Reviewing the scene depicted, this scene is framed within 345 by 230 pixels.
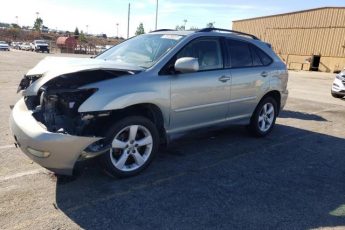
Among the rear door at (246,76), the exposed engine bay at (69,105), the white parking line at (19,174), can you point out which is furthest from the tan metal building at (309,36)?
the white parking line at (19,174)

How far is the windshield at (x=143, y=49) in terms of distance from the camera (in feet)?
16.4

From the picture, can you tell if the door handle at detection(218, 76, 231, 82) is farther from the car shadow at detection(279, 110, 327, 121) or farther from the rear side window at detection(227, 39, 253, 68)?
the car shadow at detection(279, 110, 327, 121)

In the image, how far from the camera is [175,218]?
11.8 feet

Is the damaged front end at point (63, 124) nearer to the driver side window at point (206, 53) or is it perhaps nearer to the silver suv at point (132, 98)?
the silver suv at point (132, 98)

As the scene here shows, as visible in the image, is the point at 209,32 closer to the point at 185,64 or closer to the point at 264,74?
the point at 185,64

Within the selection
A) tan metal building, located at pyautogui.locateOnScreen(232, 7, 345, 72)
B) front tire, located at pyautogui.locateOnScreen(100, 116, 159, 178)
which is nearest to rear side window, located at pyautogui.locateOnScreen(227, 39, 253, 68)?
front tire, located at pyautogui.locateOnScreen(100, 116, 159, 178)

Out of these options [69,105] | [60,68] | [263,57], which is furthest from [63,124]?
[263,57]

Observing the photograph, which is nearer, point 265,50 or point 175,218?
point 175,218

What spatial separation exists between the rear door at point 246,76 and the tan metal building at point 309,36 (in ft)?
115

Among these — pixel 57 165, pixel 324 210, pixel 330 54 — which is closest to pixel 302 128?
pixel 324 210

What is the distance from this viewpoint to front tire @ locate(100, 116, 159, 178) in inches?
167

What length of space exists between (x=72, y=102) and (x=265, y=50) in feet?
12.9

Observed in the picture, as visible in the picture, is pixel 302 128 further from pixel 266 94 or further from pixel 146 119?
pixel 146 119

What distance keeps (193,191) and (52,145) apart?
1.63 metres
